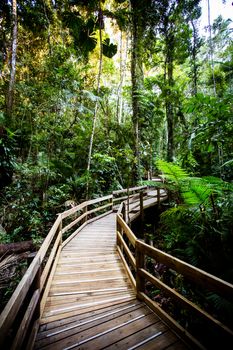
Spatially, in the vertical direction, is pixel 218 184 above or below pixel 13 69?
below

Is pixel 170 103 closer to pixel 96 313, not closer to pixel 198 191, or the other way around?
pixel 198 191

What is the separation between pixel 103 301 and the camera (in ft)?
9.69

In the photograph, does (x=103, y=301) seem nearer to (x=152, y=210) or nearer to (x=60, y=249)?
(x=60, y=249)

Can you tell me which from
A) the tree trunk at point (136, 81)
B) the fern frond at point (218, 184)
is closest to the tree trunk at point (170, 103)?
the tree trunk at point (136, 81)

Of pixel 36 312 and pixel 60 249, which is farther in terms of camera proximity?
pixel 60 249

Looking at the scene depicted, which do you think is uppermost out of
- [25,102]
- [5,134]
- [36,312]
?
[25,102]

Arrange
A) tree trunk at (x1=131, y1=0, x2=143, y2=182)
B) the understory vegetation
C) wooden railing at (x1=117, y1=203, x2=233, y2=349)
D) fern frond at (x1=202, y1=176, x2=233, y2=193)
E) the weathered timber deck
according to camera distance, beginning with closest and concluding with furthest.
→ wooden railing at (x1=117, y1=203, x2=233, y2=349), the weathered timber deck, fern frond at (x1=202, y1=176, x2=233, y2=193), the understory vegetation, tree trunk at (x1=131, y1=0, x2=143, y2=182)

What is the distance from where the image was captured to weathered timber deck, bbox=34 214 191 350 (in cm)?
212

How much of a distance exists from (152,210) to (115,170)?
3514 millimetres

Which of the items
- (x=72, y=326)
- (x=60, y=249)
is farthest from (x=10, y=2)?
(x=72, y=326)

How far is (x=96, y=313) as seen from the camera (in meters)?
2.65

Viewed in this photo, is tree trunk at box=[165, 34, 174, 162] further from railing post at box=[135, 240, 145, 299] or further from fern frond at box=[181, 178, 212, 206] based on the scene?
railing post at box=[135, 240, 145, 299]

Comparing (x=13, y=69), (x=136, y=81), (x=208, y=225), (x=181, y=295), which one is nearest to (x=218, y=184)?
(x=208, y=225)

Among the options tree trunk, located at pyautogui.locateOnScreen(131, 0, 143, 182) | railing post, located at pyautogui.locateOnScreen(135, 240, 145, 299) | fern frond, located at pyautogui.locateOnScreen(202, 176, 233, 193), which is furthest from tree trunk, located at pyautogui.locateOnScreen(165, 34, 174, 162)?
railing post, located at pyautogui.locateOnScreen(135, 240, 145, 299)
